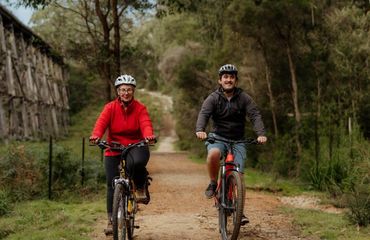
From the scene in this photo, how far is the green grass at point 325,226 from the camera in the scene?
6.89 m

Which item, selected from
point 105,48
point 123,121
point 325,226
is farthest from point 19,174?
point 105,48

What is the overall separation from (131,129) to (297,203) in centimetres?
527

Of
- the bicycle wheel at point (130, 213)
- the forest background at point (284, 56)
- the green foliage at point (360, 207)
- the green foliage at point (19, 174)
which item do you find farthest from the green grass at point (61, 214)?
the forest background at point (284, 56)

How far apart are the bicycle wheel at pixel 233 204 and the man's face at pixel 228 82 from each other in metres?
1.03

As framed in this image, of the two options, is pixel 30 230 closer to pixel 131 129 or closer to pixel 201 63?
pixel 131 129

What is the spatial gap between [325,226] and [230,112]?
2.27 meters

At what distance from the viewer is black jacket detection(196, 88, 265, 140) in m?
6.55

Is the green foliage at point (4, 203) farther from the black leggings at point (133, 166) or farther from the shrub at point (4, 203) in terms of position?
the black leggings at point (133, 166)

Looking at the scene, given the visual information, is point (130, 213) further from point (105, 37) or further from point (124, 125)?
point (105, 37)

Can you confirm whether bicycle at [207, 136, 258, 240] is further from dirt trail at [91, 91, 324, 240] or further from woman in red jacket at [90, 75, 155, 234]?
woman in red jacket at [90, 75, 155, 234]

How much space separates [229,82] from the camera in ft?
21.6

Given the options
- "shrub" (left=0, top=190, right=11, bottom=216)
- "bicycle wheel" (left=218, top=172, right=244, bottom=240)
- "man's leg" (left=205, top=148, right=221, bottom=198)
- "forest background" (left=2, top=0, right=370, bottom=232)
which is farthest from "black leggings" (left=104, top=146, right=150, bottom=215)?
"forest background" (left=2, top=0, right=370, bottom=232)

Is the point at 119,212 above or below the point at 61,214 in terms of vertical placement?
above

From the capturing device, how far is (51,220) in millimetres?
8383
